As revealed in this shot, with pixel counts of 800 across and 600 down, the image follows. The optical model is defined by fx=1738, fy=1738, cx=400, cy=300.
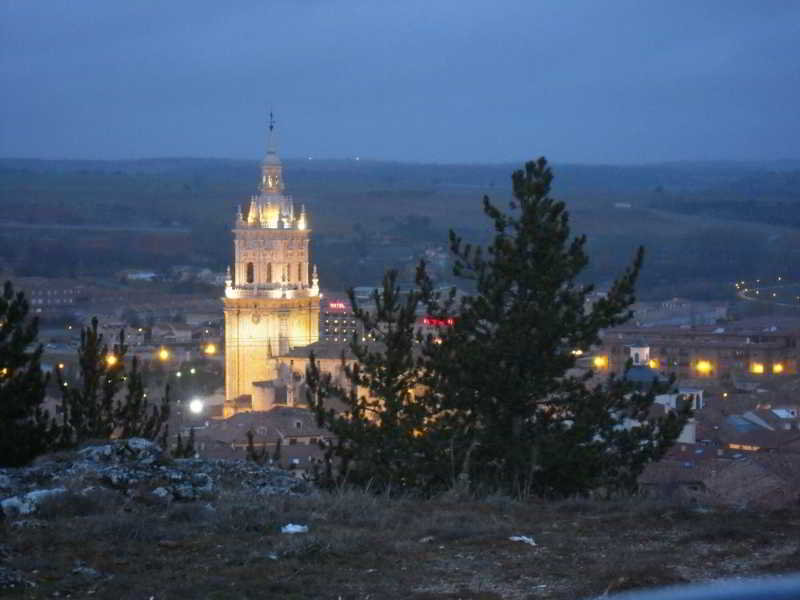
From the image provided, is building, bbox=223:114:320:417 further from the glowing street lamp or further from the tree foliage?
the tree foliage

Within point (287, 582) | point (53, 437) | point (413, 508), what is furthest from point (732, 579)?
point (53, 437)

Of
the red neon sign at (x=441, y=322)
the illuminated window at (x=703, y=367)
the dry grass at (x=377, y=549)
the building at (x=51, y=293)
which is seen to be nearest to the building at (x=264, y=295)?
the illuminated window at (x=703, y=367)

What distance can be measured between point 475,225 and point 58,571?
11634 cm

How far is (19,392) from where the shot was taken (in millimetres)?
15875

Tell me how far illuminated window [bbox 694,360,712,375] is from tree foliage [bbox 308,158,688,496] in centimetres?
4594

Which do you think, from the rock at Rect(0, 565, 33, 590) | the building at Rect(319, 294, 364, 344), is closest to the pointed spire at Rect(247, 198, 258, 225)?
the building at Rect(319, 294, 364, 344)

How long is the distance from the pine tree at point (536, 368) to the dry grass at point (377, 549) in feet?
17.7

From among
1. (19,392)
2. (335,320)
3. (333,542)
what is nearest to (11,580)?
(333,542)

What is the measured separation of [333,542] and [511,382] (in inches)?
309

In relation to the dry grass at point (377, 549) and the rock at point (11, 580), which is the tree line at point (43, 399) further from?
the rock at point (11, 580)

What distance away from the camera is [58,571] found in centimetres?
761

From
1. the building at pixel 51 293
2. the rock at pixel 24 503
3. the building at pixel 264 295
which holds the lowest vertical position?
the building at pixel 51 293

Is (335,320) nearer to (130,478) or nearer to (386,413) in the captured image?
(386,413)

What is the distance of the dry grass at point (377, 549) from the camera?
743cm
